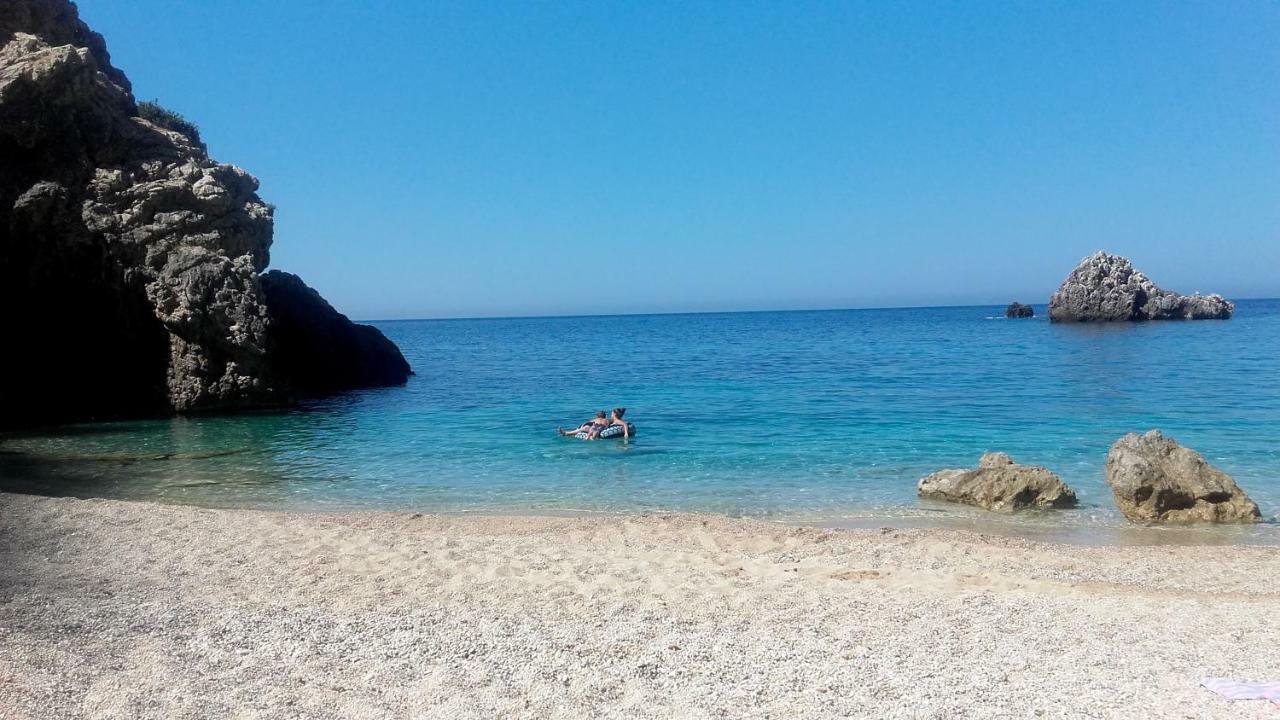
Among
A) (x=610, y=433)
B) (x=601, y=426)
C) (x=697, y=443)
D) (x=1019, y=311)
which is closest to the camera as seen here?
(x=697, y=443)

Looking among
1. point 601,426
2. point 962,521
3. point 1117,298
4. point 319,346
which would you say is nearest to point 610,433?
point 601,426

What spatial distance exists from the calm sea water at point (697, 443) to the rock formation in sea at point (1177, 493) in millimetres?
469

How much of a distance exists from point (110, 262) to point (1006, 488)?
26.3m

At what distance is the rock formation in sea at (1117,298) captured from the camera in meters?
78.7

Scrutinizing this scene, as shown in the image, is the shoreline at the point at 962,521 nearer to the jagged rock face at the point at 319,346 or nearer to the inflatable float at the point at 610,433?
the inflatable float at the point at 610,433

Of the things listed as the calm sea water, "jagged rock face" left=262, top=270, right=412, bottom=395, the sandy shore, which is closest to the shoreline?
the calm sea water

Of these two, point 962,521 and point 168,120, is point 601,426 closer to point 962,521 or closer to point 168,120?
point 962,521

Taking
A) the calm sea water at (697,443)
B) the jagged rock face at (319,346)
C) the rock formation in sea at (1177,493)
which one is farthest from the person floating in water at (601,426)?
the jagged rock face at (319,346)

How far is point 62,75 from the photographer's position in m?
23.1

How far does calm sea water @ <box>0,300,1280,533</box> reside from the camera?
1356 centimetres

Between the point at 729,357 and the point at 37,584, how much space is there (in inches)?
1737

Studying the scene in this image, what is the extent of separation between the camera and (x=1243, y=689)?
535cm

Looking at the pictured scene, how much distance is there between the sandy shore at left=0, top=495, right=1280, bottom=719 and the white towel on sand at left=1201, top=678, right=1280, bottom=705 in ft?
0.46

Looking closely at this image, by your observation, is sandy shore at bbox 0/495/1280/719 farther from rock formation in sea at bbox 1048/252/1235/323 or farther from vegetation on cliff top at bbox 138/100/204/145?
rock formation in sea at bbox 1048/252/1235/323
